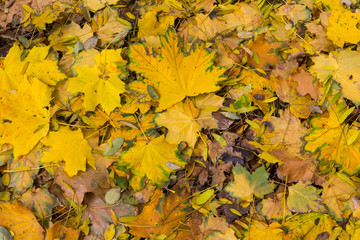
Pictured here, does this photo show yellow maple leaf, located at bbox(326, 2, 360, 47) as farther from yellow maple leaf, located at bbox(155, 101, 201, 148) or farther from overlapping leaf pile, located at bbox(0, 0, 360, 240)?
yellow maple leaf, located at bbox(155, 101, 201, 148)

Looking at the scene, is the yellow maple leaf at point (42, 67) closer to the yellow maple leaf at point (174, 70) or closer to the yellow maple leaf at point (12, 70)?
the yellow maple leaf at point (12, 70)

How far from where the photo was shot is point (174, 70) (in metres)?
1.10

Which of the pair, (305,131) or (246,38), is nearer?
(305,131)

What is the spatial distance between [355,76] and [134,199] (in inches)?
35.4

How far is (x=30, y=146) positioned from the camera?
3.82 feet

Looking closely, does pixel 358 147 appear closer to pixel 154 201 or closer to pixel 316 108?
pixel 316 108

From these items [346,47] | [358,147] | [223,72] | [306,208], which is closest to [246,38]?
[223,72]

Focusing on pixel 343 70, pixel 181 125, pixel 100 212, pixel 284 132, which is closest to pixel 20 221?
pixel 100 212

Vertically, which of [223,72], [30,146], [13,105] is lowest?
[30,146]

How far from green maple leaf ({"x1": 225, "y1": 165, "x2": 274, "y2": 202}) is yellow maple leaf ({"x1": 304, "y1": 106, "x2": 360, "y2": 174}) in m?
0.18

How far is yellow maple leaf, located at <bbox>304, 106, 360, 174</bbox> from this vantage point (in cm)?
104

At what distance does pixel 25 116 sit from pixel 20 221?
0.39m

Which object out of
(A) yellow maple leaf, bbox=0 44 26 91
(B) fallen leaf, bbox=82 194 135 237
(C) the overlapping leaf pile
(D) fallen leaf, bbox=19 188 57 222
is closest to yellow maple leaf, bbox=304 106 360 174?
(C) the overlapping leaf pile

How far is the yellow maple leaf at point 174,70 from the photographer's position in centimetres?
110
